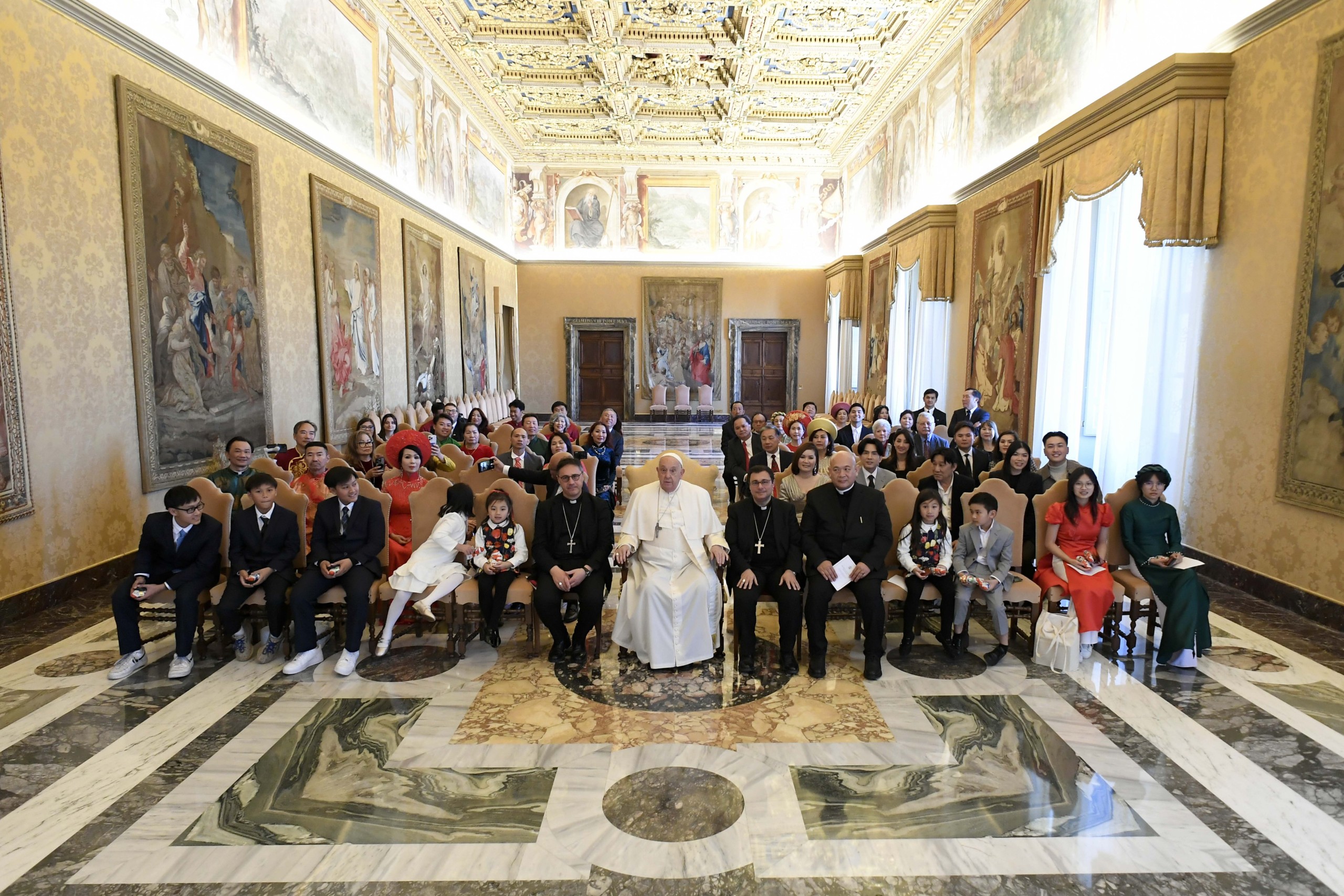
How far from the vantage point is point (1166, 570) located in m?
4.72

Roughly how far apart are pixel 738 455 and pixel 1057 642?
4.47 meters

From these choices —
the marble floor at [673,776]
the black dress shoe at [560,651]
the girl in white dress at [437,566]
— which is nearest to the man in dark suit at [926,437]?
the marble floor at [673,776]

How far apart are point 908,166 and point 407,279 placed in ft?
33.4

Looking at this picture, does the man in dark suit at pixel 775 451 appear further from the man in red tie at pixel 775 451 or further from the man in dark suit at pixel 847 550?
the man in dark suit at pixel 847 550

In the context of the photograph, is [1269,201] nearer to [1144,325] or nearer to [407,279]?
[1144,325]

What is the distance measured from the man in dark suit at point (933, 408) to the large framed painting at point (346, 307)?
8256 millimetres

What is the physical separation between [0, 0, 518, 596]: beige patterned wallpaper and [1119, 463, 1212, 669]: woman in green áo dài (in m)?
7.97

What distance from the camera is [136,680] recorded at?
439 cm

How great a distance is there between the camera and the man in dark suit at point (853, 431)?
9.09 meters

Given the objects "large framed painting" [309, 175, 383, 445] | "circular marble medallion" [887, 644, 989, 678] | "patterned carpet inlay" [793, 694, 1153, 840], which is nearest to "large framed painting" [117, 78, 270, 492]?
"large framed painting" [309, 175, 383, 445]

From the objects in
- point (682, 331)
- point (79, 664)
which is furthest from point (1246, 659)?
point (682, 331)

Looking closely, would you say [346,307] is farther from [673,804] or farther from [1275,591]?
[1275,591]

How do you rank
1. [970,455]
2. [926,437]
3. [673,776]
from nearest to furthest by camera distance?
1. [673,776]
2. [970,455]
3. [926,437]

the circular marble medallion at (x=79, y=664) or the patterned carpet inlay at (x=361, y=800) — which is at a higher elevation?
the circular marble medallion at (x=79, y=664)
